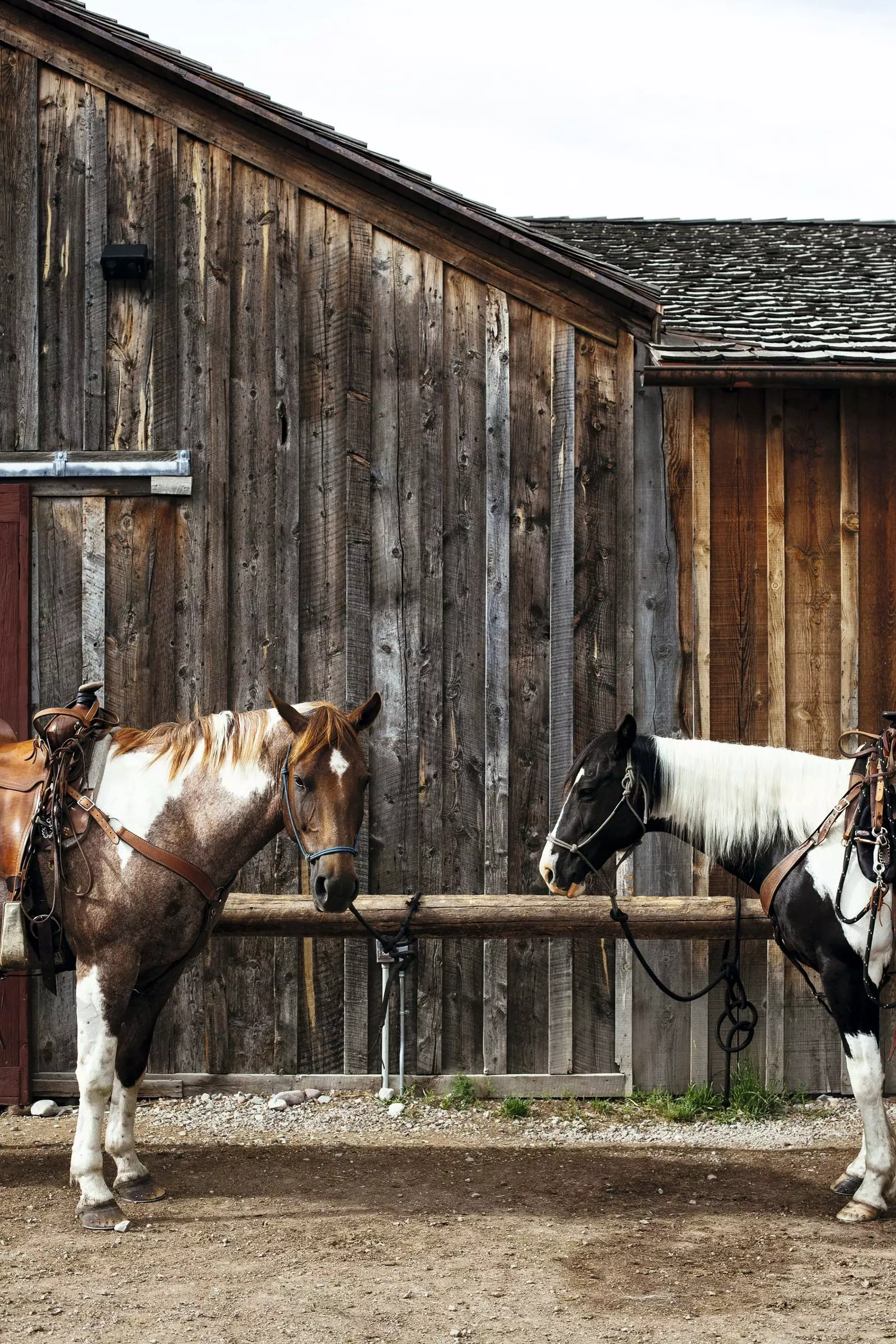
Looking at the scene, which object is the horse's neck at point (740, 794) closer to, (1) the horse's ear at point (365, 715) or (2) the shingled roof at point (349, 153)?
Answer: (1) the horse's ear at point (365, 715)

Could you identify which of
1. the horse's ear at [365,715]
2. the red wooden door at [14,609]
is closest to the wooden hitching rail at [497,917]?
the horse's ear at [365,715]

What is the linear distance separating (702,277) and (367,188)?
265 centimetres

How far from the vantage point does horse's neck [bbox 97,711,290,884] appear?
4.48m

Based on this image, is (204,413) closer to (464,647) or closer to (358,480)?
(358,480)

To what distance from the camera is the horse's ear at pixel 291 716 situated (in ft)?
13.7

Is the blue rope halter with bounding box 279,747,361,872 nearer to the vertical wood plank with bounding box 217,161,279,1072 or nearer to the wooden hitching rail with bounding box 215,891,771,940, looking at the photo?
the wooden hitching rail with bounding box 215,891,771,940

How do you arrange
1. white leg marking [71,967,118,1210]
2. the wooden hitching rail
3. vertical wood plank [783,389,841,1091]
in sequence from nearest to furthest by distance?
white leg marking [71,967,118,1210] < the wooden hitching rail < vertical wood plank [783,389,841,1091]

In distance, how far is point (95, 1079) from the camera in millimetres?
4285

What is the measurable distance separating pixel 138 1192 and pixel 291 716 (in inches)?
77.0

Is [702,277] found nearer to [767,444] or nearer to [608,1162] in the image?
[767,444]

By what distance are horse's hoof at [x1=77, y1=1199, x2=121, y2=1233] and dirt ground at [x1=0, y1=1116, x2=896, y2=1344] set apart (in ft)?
0.20

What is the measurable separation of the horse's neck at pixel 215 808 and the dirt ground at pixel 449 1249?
4.32ft

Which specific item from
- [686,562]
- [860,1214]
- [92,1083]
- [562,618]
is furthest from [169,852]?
[686,562]

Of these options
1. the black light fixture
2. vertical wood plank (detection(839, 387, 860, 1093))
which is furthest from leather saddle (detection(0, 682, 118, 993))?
vertical wood plank (detection(839, 387, 860, 1093))
